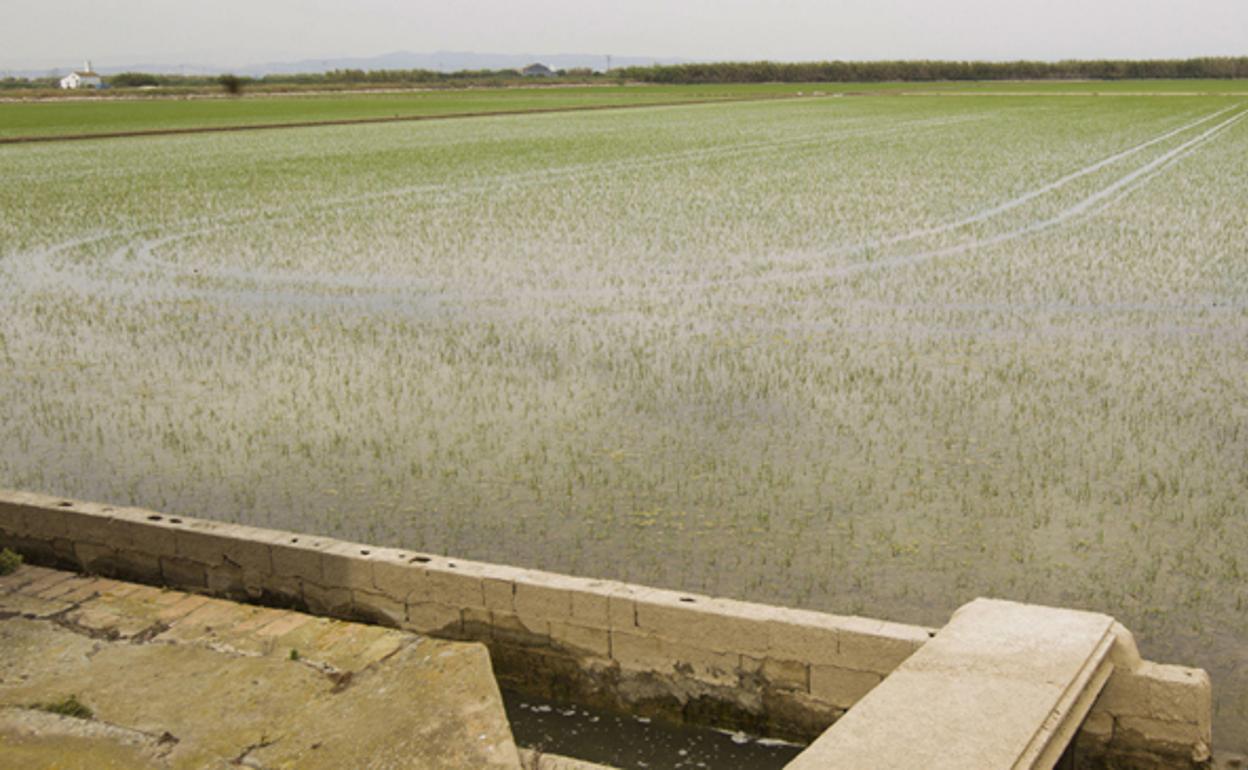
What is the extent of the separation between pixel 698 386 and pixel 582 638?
20.0ft

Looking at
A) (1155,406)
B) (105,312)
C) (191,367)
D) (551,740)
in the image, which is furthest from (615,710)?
(105,312)

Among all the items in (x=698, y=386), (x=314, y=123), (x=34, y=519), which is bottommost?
(x=314, y=123)

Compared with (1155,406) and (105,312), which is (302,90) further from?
(1155,406)

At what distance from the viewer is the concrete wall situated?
6.18 metres

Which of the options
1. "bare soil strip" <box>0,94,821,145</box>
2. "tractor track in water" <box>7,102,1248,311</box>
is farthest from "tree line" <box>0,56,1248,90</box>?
"tractor track in water" <box>7,102,1248,311</box>

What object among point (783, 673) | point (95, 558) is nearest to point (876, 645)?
point (783, 673)

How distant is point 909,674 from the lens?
598cm

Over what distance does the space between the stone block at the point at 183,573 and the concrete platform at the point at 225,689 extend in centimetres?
11

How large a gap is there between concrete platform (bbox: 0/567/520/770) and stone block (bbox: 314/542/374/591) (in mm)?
249

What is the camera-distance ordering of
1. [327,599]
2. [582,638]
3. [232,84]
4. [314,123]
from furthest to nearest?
[232,84]
[314,123]
[327,599]
[582,638]

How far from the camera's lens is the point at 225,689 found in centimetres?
689

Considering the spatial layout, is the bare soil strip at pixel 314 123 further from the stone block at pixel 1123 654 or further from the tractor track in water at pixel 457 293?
the stone block at pixel 1123 654

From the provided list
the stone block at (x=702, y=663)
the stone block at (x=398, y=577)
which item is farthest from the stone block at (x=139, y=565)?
the stone block at (x=702, y=663)

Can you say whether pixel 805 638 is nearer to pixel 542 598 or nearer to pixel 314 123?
pixel 542 598
